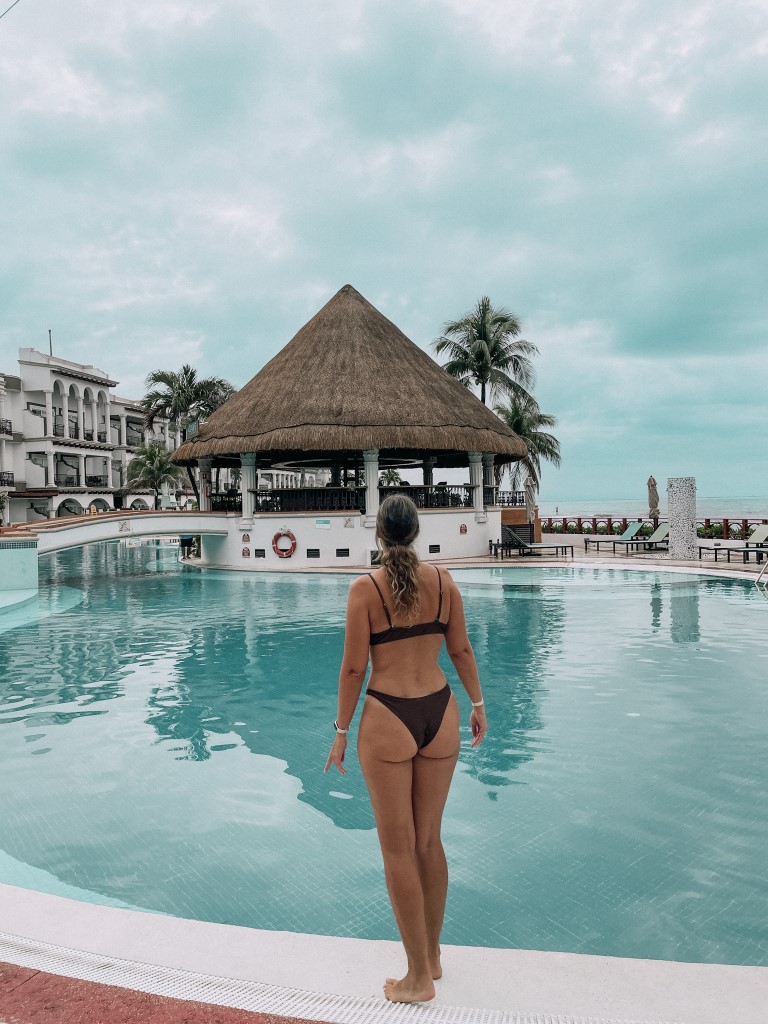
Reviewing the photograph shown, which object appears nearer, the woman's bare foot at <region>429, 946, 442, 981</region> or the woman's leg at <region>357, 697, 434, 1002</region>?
the woman's leg at <region>357, 697, 434, 1002</region>

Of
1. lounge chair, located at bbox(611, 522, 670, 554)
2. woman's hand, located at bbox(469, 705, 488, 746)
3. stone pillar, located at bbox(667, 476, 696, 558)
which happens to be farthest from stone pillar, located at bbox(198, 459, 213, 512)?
woman's hand, located at bbox(469, 705, 488, 746)

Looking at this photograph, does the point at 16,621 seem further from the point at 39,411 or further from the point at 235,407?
the point at 39,411

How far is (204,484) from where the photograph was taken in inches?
1196

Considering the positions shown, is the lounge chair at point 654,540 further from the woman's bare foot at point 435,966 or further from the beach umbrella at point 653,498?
the woman's bare foot at point 435,966

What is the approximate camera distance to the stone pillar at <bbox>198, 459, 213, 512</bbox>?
29.8 metres

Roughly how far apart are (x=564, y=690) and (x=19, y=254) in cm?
3081

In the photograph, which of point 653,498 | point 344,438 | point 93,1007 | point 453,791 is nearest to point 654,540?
point 653,498

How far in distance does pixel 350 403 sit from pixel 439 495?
540 cm

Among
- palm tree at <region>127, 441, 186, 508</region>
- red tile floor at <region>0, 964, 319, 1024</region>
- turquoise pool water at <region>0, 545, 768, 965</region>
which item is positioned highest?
palm tree at <region>127, 441, 186, 508</region>

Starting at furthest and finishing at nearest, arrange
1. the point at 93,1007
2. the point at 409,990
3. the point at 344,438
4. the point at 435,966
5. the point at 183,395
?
the point at 183,395 < the point at 344,438 < the point at 435,966 < the point at 409,990 < the point at 93,1007

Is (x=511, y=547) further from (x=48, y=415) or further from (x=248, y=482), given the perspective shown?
(x=48, y=415)

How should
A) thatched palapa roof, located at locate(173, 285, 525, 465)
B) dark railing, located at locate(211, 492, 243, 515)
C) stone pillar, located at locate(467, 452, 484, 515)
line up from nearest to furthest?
thatched palapa roof, located at locate(173, 285, 525, 465) < dark railing, located at locate(211, 492, 243, 515) < stone pillar, located at locate(467, 452, 484, 515)

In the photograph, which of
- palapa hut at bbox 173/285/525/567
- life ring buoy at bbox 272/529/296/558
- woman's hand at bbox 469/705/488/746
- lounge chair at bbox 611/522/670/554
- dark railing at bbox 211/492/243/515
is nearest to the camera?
woman's hand at bbox 469/705/488/746

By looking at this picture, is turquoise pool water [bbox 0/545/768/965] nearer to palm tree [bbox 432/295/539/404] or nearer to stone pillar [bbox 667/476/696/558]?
stone pillar [bbox 667/476/696/558]
